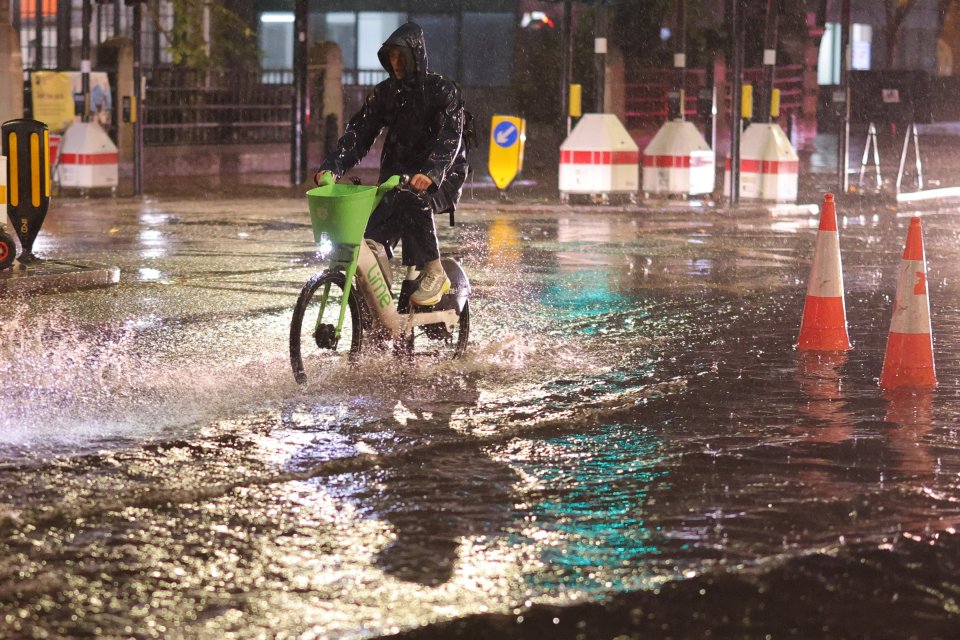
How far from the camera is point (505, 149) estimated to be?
890 inches

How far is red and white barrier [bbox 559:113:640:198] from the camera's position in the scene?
69.3ft

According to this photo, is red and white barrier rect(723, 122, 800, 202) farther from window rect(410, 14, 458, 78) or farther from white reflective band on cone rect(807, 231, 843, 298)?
window rect(410, 14, 458, 78)

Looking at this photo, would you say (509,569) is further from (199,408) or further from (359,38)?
(359,38)

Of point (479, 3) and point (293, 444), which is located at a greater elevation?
point (479, 3)

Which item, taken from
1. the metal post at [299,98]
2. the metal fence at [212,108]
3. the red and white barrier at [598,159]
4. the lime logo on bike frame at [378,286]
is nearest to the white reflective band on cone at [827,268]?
the lime logo on bike frame at [378,286]

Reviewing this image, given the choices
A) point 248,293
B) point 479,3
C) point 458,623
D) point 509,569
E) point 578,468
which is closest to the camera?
point 458,623

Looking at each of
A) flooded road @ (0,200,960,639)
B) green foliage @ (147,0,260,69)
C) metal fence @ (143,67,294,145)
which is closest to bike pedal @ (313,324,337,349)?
flooded road @ (0,200,960,639)

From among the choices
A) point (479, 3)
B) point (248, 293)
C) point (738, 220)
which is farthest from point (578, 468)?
point (479, 3)

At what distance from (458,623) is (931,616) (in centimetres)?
135

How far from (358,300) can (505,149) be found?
1456 centimetres

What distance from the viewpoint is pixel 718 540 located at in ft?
17.2

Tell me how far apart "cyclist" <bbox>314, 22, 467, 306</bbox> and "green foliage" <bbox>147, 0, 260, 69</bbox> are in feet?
83.4

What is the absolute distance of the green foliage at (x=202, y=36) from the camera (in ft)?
109

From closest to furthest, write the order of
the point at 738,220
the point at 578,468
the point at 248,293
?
the point at 578,468
the point at 248,293
the point at 738,220
